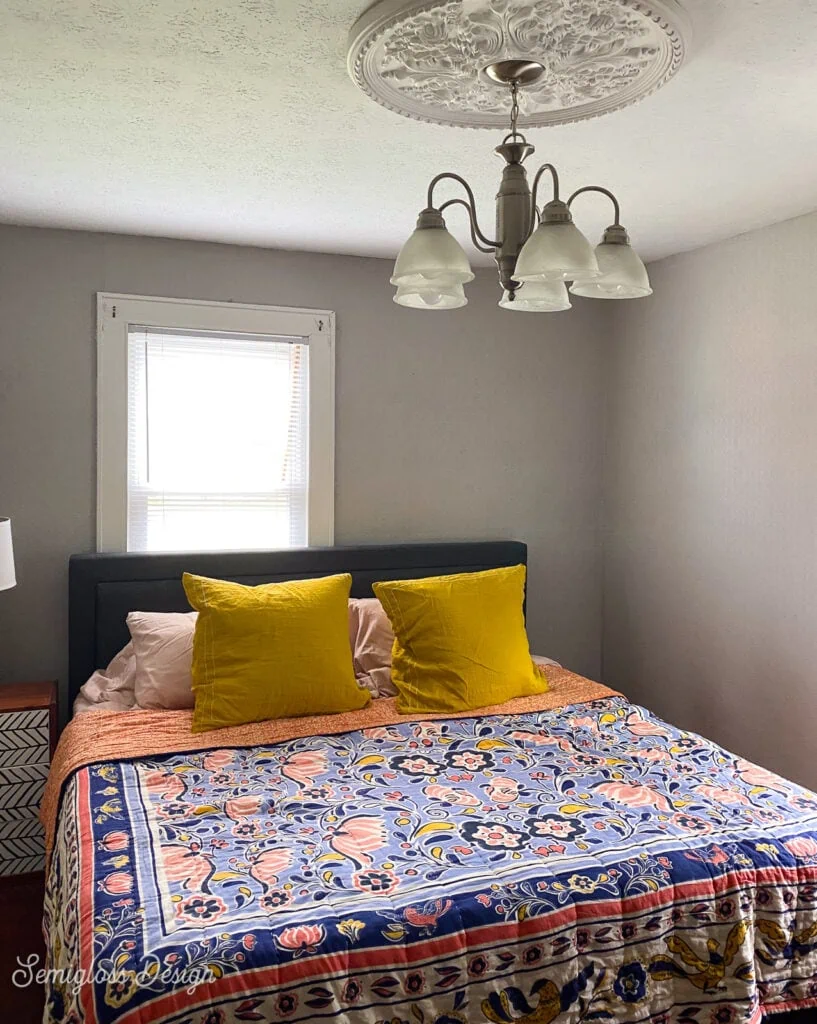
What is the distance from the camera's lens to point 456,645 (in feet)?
10.3

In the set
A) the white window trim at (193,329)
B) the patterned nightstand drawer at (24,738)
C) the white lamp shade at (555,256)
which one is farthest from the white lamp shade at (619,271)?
the patterned nightstand drawer at (24,738)

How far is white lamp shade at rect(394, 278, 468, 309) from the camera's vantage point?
2.03m

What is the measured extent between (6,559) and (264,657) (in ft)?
3.17

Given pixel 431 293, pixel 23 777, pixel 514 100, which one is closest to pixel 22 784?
pixel 23 777

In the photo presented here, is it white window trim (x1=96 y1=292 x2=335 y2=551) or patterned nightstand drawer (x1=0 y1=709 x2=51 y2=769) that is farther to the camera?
white window trim (x1=96 y1=292 x2=335 y2=551)

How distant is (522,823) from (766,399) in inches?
83.5

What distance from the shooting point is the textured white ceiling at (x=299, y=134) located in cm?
184

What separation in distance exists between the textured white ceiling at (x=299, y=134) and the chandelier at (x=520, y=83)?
9 cm

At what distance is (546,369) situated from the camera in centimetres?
422

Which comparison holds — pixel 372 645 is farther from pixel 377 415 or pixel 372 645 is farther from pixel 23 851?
pixel 23 851

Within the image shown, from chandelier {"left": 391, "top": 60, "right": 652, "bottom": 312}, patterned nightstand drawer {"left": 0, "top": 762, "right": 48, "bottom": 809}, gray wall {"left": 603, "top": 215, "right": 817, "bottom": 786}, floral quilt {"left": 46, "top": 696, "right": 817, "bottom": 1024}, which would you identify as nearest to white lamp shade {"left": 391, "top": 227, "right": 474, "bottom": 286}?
chandelier {"left": 391, "top": 60, "right": 652, "bottom": 312}

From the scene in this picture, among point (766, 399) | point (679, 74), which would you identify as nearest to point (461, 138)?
point (679, 74)

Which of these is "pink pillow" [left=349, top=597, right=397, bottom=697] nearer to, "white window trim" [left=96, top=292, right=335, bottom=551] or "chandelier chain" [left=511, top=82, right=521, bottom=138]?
"white window trim" [left=96, top=292, right=335, bottom=551]

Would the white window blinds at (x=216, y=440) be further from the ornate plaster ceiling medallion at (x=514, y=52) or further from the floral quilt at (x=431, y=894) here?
the ornate plaster ceiling medallion at (x=514, y=52)
